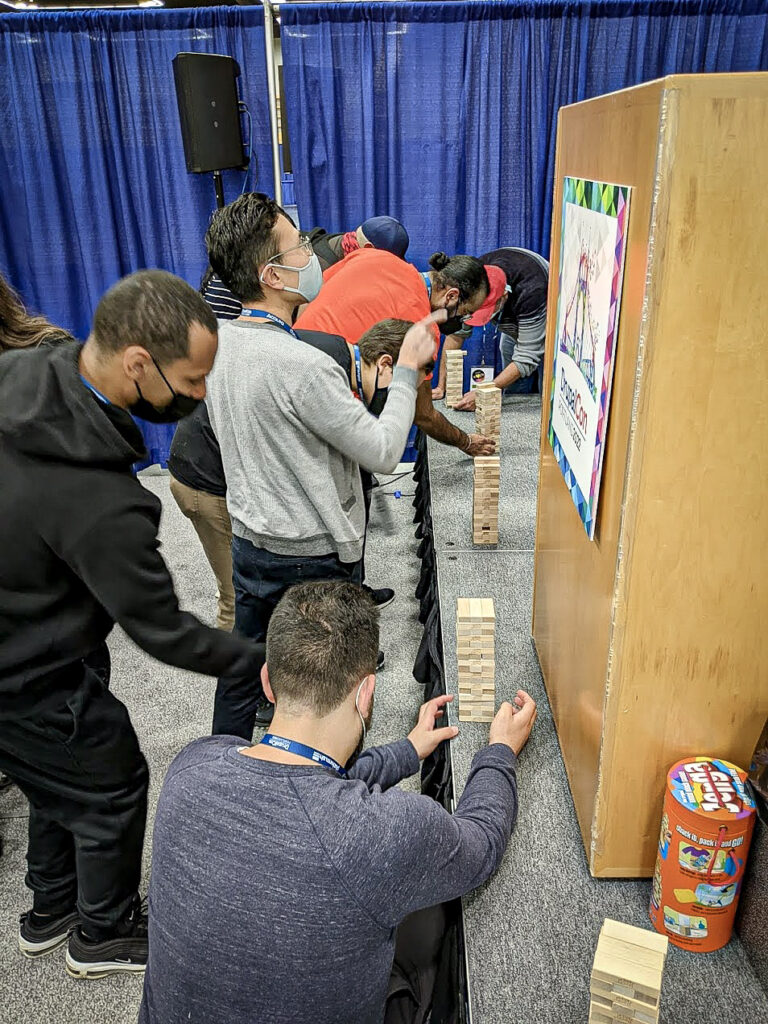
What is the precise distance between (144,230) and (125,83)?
0.70m

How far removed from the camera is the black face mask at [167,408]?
3.94 ft

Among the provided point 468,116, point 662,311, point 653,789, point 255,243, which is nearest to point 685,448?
point 662,311

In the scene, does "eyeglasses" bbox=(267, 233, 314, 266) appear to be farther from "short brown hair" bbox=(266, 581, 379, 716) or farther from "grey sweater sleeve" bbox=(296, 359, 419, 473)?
"short brown hair" bbox=(266, 581, 379, 716)

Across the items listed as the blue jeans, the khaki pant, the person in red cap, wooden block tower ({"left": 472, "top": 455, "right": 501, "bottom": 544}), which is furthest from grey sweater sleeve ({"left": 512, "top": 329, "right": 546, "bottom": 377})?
the khaki pant

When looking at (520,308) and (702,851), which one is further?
(520,308)

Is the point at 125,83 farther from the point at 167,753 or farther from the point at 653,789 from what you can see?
the point at 653,789

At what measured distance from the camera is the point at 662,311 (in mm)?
786

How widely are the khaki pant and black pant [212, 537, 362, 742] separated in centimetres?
40

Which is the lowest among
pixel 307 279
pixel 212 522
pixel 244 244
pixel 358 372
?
pixel 212 522

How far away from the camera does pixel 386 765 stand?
1.30m

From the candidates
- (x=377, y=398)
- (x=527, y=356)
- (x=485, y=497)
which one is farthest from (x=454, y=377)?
(x=377, y=398)

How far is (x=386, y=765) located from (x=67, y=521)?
2.10ft

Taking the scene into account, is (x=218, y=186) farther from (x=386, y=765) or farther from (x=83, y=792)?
(x=386, y=765)

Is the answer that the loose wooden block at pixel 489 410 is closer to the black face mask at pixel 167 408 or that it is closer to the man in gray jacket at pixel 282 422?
the man in gray jacket at pixel 282 422
